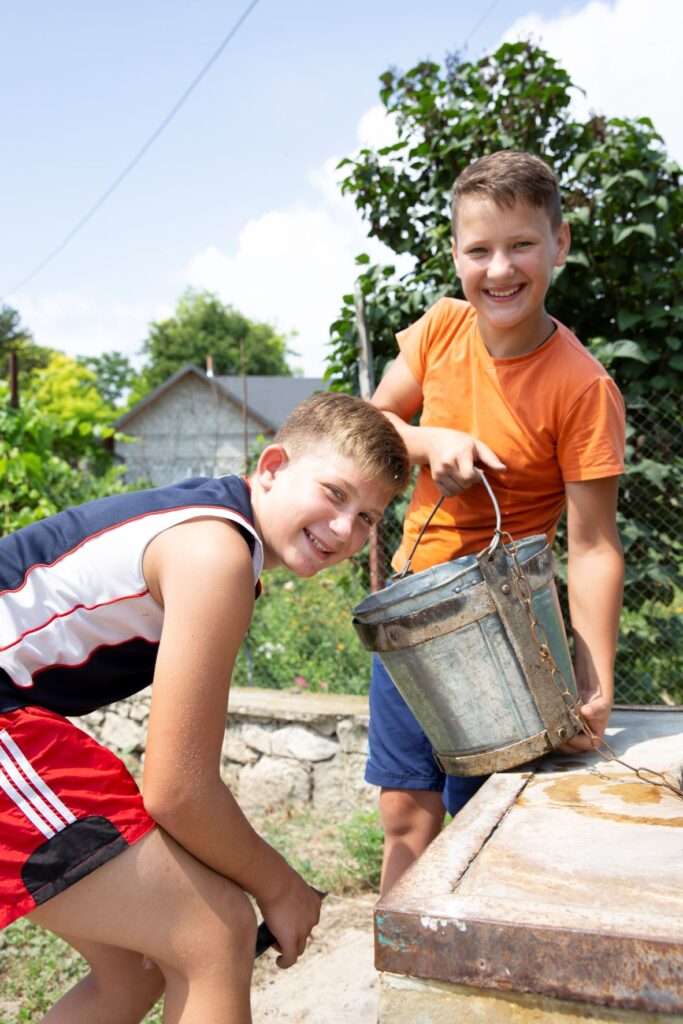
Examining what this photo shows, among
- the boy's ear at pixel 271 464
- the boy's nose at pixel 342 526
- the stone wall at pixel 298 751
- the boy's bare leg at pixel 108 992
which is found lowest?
the stone wall at pixel 298 751

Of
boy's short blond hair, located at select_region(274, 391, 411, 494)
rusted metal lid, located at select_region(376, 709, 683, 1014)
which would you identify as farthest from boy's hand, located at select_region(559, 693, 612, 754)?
boy's short blond hair, located at select_region(274, 391, 411, 494)

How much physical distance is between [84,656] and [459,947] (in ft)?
2.48

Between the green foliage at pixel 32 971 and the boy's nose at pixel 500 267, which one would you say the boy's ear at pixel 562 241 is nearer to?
the boy's nose at pixel 500 267

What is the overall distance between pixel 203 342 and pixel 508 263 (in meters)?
56.9

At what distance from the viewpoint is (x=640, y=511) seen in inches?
168

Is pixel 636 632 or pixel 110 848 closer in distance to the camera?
pixel 110 848

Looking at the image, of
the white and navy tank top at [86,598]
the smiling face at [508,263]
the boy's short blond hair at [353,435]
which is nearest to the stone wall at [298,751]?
the smiling face at [508,263]

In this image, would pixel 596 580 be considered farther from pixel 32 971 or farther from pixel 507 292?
pixel 32 971

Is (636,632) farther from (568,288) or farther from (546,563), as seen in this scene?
(546,563)

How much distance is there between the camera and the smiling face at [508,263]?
226cm

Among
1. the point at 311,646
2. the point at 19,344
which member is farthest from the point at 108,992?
the point at 19,344

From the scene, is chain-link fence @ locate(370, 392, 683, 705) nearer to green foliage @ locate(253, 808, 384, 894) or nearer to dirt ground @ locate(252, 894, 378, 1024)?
green foliage @ locate(253, 808, 384, 894)

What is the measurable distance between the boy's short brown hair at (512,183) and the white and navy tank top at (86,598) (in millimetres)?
993

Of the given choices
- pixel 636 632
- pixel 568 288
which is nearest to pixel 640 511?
pixel 636 632
